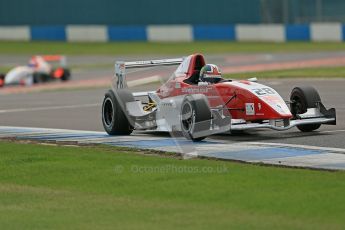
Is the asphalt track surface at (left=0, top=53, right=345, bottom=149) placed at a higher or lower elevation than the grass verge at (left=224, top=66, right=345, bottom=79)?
higher

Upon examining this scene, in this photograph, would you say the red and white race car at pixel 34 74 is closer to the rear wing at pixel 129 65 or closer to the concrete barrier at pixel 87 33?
the concrete barrier at pixel 87 33

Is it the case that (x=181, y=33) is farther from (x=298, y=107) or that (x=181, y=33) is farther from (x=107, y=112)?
(x=298, y=107)

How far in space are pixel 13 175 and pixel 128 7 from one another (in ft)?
A: 113

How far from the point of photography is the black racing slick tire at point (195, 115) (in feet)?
43.6

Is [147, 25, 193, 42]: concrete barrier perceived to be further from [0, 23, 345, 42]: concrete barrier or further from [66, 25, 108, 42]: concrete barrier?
[66, 25, 108, 42]: concrete barrier

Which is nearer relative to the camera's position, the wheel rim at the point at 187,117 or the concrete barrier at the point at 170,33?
the wheel rim at the point at 187,117

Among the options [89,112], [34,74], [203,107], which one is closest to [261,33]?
[34,74]

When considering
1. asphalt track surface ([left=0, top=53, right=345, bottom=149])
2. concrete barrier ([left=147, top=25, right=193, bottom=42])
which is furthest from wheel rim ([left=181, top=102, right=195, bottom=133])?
concrete barrier ([left=147, top=25, right=193, bottom=42])

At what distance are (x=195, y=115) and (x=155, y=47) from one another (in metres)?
29.7

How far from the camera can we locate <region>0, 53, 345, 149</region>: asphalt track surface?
13789 millimetres

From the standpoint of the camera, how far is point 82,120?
17.8 meters

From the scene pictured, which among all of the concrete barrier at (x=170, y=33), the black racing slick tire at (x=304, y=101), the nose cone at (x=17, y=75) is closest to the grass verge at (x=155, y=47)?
the concrete barrier at (x=170, y=33)

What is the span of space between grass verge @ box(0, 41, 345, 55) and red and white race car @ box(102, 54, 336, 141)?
78.5 ft

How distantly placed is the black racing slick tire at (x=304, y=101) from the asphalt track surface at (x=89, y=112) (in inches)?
5.1
